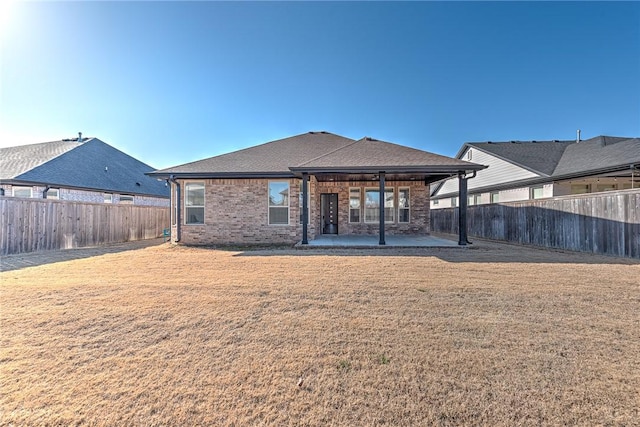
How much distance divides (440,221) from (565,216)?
8.34 metres

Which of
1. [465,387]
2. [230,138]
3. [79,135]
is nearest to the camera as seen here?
[465,387]

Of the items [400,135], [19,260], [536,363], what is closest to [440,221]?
[400,135]

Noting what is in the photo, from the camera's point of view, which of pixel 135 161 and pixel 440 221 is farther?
pixel 135 161

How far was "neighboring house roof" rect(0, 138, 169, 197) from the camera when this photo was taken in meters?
14.0

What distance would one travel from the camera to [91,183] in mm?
15844

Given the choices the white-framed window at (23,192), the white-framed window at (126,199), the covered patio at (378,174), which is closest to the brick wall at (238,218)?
the covered patio at (378,174)

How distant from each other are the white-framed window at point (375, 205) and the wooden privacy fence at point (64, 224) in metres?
11.7

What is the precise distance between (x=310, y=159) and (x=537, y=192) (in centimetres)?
1280

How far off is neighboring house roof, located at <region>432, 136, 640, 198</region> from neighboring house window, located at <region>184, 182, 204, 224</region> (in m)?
16.7

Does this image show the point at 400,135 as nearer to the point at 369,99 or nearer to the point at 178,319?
the point at 369,99

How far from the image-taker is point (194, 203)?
1145 cm

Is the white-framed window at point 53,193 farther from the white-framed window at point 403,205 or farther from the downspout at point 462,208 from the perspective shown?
the downspout at point 462,208

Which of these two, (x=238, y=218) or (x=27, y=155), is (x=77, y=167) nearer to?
(x=27, y=155)

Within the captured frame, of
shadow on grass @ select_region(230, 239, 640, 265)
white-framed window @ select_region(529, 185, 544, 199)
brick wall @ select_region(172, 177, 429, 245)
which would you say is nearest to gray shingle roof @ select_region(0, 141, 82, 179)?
brick wall @ select_region(172, 177, 429, 245)
